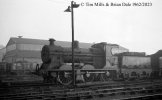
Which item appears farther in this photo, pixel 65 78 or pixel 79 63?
pixel 79 63

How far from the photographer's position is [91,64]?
18328mm

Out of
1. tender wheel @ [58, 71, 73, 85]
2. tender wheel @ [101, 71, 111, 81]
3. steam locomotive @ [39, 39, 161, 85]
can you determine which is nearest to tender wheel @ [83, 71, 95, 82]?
steam locomotive @ [39, 39, 161, 85]

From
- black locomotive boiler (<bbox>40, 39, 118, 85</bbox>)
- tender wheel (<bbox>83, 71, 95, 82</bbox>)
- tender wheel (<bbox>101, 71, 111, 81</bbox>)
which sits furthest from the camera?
tender wheel (<bbox>101, 71, 111, 81</bbox>)

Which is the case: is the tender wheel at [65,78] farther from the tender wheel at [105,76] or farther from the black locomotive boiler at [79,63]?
the tender wheel at [105,76]

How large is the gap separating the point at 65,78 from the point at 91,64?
343 centimetres

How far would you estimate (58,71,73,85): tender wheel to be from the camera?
15.8 meters

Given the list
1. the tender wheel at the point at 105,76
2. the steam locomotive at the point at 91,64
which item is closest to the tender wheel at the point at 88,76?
the steam locomotive at the point at 91,64

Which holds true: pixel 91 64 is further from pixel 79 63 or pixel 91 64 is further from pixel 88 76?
pixel 88 76

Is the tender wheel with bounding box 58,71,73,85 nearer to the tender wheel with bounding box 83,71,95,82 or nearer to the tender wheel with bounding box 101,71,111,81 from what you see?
the tender wheel with bounding box 83,71,95,82

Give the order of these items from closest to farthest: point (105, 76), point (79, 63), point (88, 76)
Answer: point (88, 76) → point (79, 63) → point (105, 76)

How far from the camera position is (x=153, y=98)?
9531mm

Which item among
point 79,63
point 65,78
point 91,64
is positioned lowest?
point 65,78

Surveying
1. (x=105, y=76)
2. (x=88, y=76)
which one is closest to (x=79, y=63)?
(x=88, y=76)

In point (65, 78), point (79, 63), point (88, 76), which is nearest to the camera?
point (65, 78)
